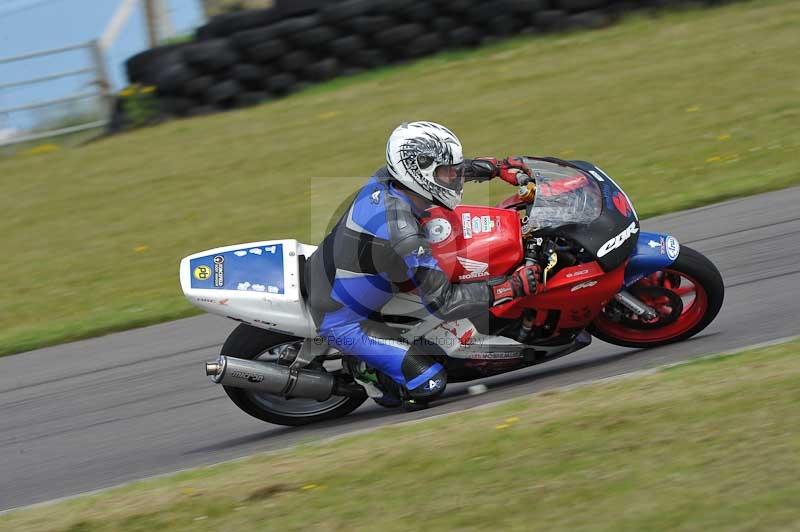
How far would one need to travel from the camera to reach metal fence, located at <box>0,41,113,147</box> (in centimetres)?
1404

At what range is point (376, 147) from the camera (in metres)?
12.1

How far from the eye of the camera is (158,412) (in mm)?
6477

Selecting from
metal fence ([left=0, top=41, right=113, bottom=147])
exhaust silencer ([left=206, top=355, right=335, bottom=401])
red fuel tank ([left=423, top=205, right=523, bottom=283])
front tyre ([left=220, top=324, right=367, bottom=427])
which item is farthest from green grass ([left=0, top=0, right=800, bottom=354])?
red fuel tank ([left=423, top=205, right=523, bottom=283])

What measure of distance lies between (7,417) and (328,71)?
8.08 m

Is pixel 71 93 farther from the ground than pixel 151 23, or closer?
closer

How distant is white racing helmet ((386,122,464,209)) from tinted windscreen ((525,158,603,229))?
18.6 inches

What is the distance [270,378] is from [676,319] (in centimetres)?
224

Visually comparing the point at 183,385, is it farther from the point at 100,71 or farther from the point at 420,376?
the point at 100,71

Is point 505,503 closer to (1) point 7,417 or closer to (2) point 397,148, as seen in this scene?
(2) point 397,148

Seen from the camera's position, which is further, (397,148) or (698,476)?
(397,148)

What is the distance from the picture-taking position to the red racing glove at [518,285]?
5312 mm

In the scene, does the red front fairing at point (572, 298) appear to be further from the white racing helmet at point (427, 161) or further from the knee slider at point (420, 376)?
the white racing helmet at point (427, 161)

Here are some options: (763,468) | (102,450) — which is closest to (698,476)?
(763,468)

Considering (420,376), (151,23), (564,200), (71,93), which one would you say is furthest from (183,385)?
(151,23)
